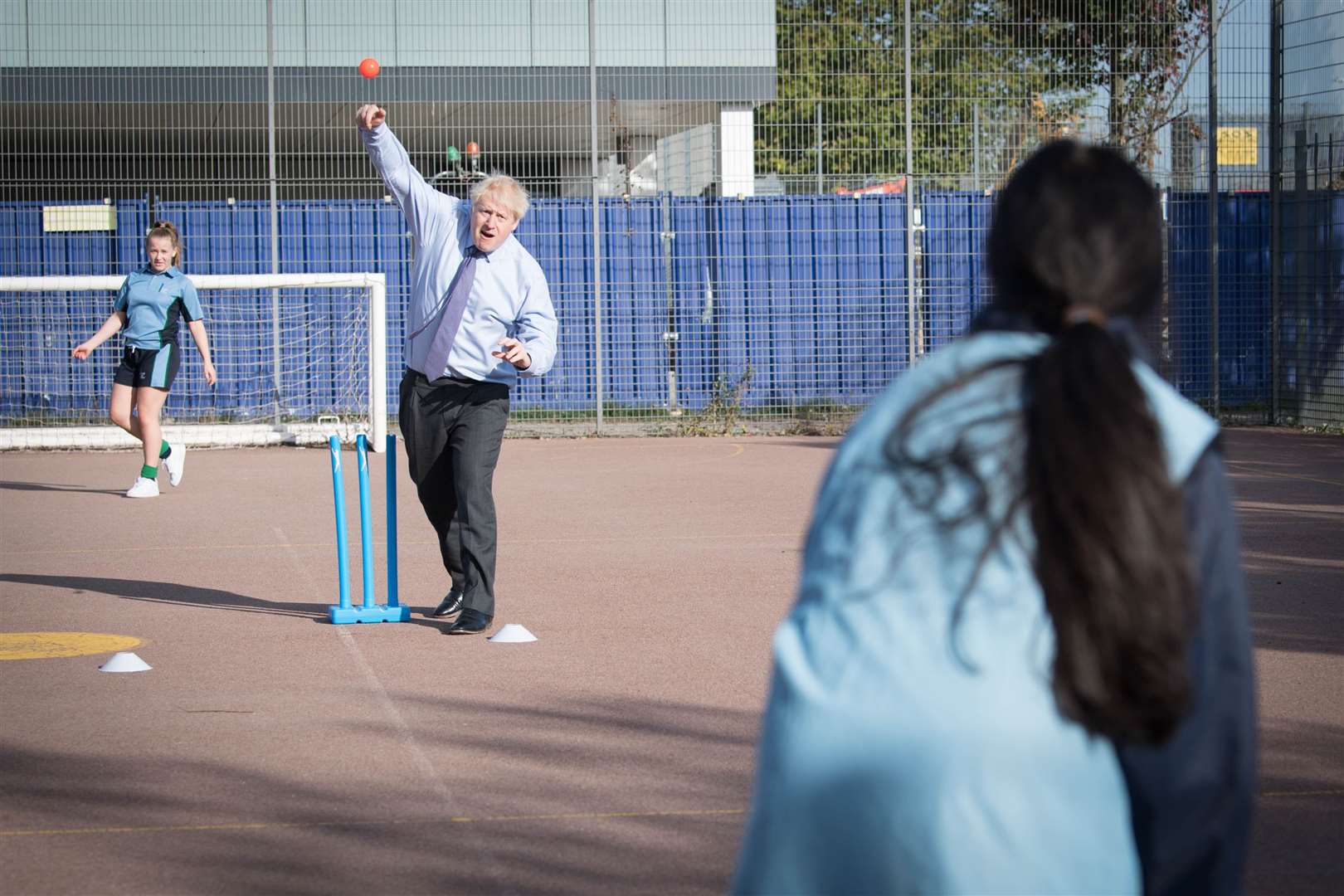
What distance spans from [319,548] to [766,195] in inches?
387

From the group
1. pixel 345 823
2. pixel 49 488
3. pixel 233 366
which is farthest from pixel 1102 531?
pixel 233 366

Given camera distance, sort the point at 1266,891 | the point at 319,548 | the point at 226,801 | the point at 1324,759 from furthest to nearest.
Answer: the point at 319,548 < the point at 1324,759 < the point at 226,801 < the point at 1266,891

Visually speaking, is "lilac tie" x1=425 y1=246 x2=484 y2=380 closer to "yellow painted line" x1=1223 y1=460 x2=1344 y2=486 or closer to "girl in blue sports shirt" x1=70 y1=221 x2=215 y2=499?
"girl in blue sports shirt" x1=70 y1=221 x2=215 y2=499

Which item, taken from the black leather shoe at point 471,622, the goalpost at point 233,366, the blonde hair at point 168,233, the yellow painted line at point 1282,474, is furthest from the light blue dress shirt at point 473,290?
the goalpost at point 233,366

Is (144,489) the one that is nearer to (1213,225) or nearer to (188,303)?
(188,303)

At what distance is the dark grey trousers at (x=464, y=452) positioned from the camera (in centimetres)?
698

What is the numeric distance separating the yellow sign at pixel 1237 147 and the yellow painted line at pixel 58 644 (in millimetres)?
15124

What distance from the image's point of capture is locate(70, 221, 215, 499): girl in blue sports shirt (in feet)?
39.7

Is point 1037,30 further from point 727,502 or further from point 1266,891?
point 1266,891

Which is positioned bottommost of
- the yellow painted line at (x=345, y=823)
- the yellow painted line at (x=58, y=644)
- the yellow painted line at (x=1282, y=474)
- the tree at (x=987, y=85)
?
the yellow painted line at (x=345, y=823)

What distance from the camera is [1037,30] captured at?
1817 centimetres

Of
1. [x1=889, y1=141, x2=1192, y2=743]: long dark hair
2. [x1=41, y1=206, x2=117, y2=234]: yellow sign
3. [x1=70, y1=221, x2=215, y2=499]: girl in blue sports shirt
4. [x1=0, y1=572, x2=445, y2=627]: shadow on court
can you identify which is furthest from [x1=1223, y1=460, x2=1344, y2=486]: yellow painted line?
[x1=41, y1=206, x2=117, y2=234]: yellow sign

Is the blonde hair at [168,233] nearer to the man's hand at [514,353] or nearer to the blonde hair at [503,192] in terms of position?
the blonde hair at [503,192]

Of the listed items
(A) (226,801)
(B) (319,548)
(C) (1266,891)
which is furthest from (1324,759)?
(B) (319,548)
